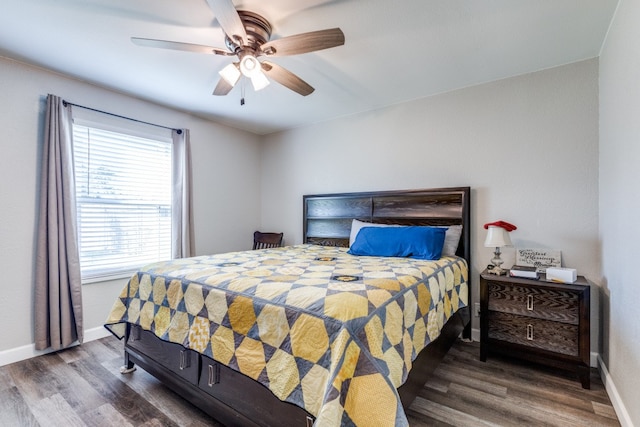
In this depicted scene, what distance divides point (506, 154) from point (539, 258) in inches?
37.4

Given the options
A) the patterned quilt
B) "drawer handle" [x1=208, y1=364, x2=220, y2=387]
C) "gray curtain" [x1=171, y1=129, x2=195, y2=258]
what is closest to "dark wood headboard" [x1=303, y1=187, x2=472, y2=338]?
the patterned quilt

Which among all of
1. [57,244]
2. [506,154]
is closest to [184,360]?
[57,244]

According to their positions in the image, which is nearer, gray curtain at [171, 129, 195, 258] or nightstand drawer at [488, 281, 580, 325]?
nightstand drawer at [488, 281, 580, 325]

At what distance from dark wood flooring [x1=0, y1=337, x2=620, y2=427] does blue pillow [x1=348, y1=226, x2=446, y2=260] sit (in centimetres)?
90

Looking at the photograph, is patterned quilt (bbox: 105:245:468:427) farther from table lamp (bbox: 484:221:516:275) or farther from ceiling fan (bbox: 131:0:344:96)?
ceiling fan (bbox: 131:0:344:96)

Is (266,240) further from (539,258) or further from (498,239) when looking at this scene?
(539,258)

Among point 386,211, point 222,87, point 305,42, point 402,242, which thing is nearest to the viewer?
point 305,42

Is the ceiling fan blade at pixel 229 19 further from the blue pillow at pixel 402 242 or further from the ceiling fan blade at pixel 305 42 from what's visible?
the blue pillow at pixel 402 242

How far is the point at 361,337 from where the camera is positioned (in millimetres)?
1181

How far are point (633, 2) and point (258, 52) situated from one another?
208cm

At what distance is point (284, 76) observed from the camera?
2.17 metres

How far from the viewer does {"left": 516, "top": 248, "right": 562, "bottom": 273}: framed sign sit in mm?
2451

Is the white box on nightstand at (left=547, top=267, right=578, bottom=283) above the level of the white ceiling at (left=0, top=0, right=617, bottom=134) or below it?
below

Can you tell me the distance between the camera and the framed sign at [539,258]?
245cm
